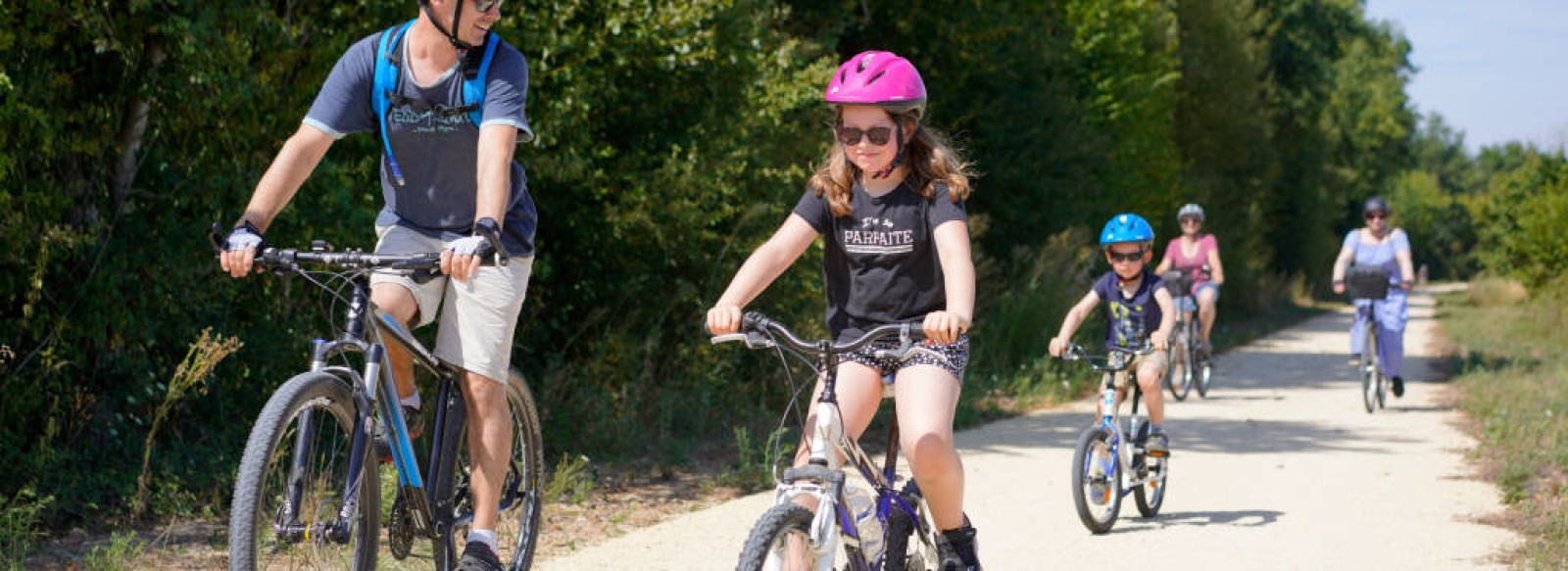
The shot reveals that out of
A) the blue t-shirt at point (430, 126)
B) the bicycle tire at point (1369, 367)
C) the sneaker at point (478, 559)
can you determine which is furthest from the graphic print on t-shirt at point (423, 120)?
the bicycle tire at point (1369, 367)

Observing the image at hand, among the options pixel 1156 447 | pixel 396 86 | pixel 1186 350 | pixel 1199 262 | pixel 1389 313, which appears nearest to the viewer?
pixel 396 86

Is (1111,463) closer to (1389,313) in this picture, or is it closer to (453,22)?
(453,22)

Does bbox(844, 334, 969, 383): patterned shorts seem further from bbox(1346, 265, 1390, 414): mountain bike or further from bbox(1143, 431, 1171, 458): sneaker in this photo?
bbox(1346, 265, 1390, 414): mountain bike

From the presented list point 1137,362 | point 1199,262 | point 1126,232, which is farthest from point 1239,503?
point 1199,262

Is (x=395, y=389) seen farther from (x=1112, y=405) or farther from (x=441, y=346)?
(x=1112, y=405)

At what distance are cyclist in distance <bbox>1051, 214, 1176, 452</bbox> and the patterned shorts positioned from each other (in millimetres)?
3272

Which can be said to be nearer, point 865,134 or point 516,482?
point 865,134

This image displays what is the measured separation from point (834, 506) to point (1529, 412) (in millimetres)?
9913

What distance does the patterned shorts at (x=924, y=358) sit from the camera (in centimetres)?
445

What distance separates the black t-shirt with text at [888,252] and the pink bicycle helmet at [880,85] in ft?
1.00

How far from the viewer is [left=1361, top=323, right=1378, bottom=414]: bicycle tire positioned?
45.9ft

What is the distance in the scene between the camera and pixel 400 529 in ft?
15.3

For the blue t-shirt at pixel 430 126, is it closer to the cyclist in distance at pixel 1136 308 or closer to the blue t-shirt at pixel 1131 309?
the cyclist in distance at pixel 1136 308

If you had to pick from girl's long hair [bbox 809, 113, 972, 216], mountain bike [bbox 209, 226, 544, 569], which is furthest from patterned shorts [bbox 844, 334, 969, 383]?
mountain bike [bbox 209, 226, 544, 569]
